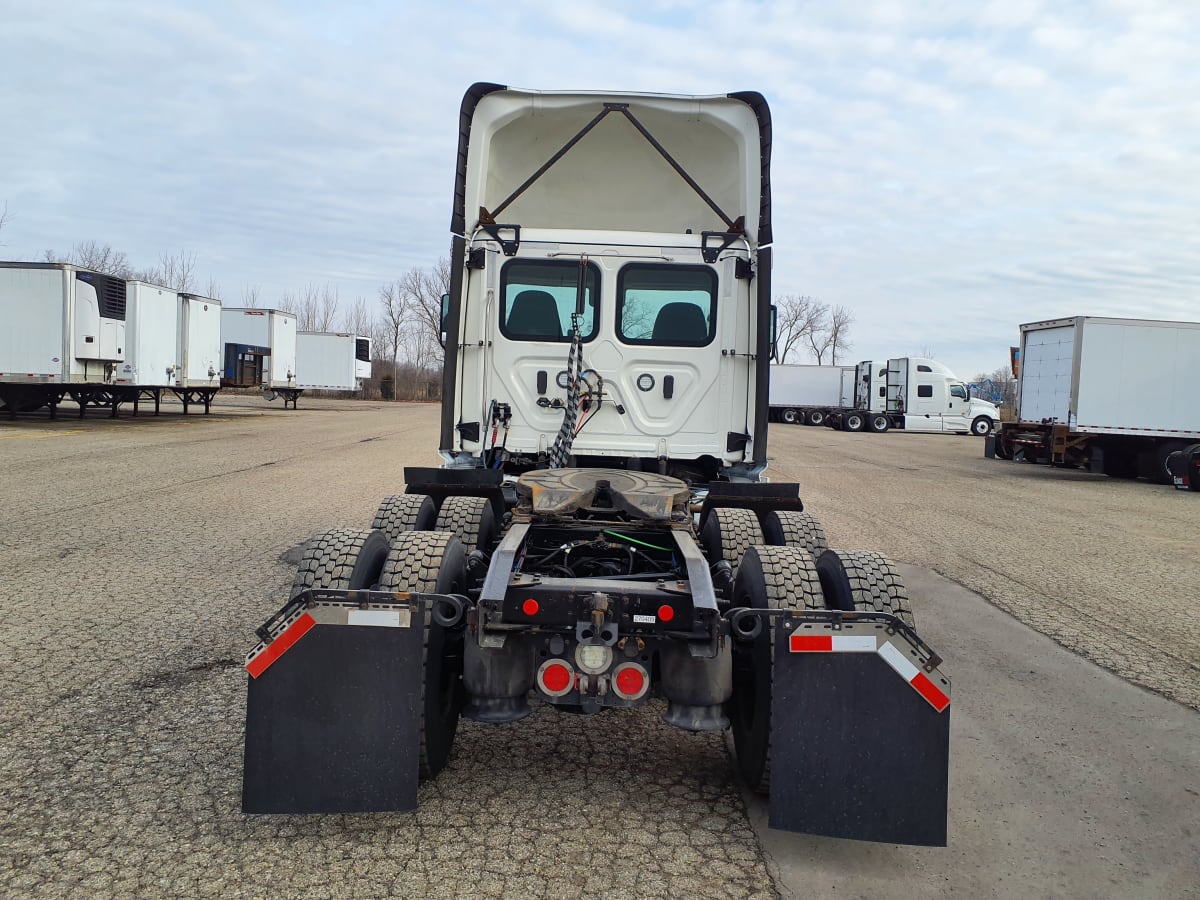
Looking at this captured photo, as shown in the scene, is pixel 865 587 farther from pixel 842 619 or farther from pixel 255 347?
pixel 255 347

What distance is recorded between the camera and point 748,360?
21.2 ft

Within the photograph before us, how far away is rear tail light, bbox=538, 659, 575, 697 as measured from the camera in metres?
3.31

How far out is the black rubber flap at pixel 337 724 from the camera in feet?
10.3

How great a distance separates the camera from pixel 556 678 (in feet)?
10.9

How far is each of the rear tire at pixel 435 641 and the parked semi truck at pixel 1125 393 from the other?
742 inches

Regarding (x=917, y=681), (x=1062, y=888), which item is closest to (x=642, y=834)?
(x=917, y=681)

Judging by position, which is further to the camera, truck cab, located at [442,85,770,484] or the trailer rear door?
the trailer rear door

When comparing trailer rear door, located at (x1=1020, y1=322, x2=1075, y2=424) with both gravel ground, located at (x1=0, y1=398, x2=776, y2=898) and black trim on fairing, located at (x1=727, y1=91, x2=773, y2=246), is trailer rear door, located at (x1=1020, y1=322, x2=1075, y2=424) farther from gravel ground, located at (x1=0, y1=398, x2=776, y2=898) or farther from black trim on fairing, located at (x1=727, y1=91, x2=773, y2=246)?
gravel ground, located at (x1=0, y1=398, x2=776, y2=898)

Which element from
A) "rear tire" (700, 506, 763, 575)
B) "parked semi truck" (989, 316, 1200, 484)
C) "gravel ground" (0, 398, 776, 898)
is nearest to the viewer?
"gravel ground" (0, 398, 776, 898)

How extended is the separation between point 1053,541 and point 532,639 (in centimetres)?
922

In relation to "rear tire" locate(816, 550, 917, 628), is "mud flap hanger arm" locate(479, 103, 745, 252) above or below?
above

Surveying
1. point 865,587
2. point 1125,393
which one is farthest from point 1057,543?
point 1125,393

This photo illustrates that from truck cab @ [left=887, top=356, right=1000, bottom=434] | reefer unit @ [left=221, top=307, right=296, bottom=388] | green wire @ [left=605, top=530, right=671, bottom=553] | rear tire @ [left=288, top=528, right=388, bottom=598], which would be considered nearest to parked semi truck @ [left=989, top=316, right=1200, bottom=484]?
green wire @ [left=605, top=530, right=671, bottom=553]

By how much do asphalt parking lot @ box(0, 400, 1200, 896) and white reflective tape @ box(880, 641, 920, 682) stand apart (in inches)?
26.7
